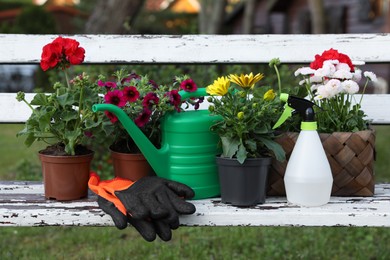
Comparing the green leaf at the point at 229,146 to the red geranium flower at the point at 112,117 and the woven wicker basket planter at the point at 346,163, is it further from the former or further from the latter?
the red geranium flower at the point at 112,117

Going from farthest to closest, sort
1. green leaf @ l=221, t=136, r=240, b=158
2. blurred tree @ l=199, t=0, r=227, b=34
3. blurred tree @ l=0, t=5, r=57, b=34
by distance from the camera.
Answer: blurred tree @ l=0, t=5, r=57, b=34
blurred tree @ l=199, t=0, r=227, b=34
green leaf @ l=221, t=136, r=240, b=158

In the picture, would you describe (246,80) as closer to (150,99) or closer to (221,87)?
(221,87)

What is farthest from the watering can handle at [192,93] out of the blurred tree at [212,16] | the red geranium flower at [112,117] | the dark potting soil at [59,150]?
the blurred tree at [212,16]

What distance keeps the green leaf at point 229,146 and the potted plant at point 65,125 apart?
361 millimetres

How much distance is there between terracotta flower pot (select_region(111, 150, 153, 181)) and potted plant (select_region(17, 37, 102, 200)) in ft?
0.30

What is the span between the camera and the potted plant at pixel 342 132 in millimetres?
1773

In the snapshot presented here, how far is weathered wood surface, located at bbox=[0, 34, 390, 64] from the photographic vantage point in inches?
90.6

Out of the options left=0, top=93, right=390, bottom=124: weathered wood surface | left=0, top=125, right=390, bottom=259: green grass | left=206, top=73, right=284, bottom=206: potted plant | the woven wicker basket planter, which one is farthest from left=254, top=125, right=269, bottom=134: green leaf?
left=0, top=125, right=390, bottom=259: green grass

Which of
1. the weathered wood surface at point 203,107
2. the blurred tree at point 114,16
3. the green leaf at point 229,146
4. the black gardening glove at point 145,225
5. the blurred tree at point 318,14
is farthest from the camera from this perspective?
the blurred tree at point 318,14

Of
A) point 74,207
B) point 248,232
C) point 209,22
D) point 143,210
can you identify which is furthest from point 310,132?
point 209,22

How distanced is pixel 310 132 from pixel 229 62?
27.1 inches

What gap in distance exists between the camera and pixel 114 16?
4.79 m

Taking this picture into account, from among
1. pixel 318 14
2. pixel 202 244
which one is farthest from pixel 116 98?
pixel 318 14

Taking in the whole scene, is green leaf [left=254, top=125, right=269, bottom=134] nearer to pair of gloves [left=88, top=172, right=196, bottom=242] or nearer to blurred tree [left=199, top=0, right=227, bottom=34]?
pair of gloves [left=88, top=172, right=196, bottom=242]
